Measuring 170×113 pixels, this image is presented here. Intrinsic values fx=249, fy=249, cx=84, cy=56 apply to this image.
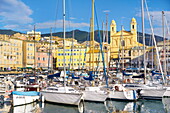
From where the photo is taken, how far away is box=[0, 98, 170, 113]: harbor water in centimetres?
2516

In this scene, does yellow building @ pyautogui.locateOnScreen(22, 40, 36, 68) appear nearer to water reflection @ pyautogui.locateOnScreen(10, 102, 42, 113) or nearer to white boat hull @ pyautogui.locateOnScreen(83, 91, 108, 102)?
white boat hull @ pyautogui.locateOnScreen(83, 91, 108, 102)

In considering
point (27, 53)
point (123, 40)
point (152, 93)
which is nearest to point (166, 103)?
point (152, 93)

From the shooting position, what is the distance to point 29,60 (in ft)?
277

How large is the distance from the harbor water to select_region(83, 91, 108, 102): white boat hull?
0.57 meters

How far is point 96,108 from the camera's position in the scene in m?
26.7

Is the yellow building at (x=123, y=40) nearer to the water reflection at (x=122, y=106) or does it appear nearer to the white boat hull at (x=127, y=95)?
the white boat hull at (x=127, y=95)

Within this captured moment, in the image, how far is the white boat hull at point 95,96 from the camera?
93.6ft

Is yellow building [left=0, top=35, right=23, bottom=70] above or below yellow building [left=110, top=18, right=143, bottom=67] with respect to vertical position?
below

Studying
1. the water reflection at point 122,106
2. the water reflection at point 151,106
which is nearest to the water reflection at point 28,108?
the water reflection at point 122,106

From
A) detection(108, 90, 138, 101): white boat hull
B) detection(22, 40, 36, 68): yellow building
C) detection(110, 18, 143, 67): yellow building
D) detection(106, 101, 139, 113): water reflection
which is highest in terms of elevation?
detection(110, 18, 143, 67): yellow building

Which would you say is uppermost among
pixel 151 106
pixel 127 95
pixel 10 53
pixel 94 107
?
pixel 10 53

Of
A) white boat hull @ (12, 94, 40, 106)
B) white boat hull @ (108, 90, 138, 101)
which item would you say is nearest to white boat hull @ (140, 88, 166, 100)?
white boat hull @ (108, 90, 138, 101)

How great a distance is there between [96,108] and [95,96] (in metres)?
2.27

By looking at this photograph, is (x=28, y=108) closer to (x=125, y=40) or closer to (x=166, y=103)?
(x=166, y=103)
